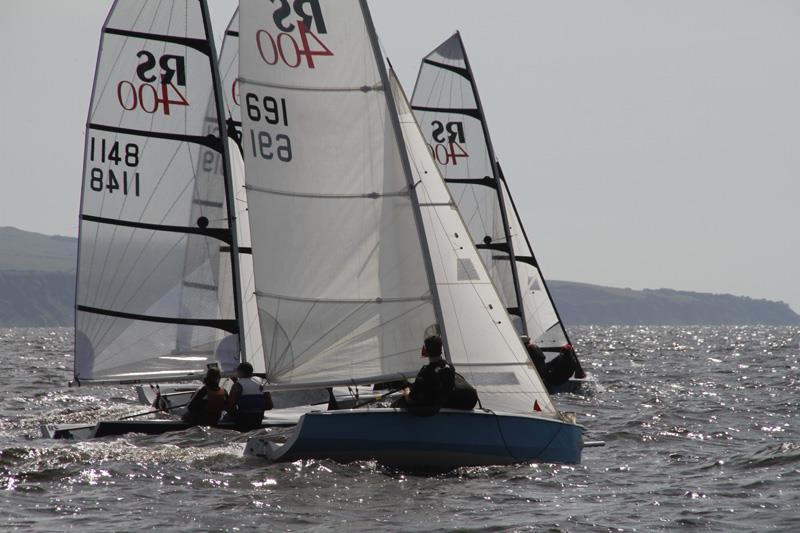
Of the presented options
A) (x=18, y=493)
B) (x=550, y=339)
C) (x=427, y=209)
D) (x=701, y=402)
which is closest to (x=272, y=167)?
(x=427, y=209)

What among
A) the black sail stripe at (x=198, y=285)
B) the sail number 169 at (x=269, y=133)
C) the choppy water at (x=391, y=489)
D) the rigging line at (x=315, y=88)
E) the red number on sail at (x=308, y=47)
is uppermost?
the red number on sail at (x=308, y=47)

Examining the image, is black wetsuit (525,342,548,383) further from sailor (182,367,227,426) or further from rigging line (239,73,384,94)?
rigging line (239,73,384,94)

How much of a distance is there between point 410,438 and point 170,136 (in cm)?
782

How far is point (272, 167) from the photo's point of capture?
14.7 meters

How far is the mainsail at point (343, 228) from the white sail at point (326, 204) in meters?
0.01

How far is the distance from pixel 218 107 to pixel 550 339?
44.1 feet

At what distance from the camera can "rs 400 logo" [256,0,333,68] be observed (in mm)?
14766

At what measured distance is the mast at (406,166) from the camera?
46.1 feet

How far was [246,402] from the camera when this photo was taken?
1576 cm

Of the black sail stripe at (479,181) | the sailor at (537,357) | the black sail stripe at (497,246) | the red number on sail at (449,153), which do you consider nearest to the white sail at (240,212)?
the sailor at (537,357)

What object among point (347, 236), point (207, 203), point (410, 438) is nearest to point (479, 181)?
point (207, 203)

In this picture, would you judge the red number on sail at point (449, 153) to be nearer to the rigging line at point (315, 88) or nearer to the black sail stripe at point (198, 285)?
the black sail stripe at point (198, 285)

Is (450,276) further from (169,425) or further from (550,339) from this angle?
(550,339)

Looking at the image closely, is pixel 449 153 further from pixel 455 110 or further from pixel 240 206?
pixel 240 206
